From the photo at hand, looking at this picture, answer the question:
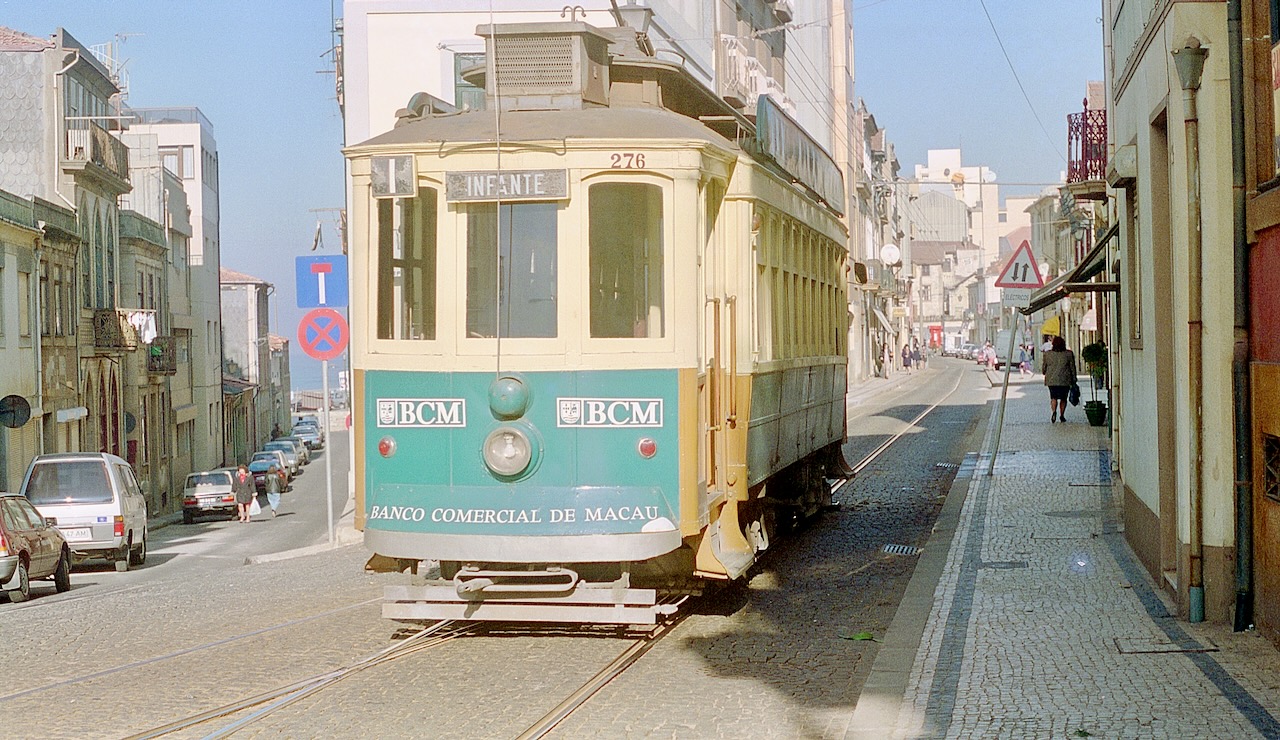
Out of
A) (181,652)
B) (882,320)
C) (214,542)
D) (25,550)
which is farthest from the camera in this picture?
(882,320)

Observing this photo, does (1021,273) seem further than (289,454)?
No

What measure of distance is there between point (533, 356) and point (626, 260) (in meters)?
0.81

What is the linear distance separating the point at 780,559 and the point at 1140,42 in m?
5.35

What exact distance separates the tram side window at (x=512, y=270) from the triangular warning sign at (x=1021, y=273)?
11.9 meters

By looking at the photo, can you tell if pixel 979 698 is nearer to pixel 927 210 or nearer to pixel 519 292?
pixel 519 292

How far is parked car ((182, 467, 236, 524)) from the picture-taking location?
44.8 m

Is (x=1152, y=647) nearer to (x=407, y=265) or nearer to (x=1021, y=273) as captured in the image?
(x=407, y=265)

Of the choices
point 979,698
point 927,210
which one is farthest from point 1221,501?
point 927,210

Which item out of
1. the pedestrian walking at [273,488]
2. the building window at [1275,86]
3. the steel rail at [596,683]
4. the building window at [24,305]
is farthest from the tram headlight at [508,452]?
the pedestrian walking at [273,488]

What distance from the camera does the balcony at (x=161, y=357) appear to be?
157 ft

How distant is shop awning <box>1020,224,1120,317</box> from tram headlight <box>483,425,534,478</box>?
909 cm

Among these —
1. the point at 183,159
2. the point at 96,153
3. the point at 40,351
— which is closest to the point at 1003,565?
the point at 40,351

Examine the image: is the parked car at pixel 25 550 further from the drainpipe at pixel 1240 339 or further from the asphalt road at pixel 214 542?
the drainpipe at pixel 1240 339

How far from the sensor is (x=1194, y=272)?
9.48 meters
